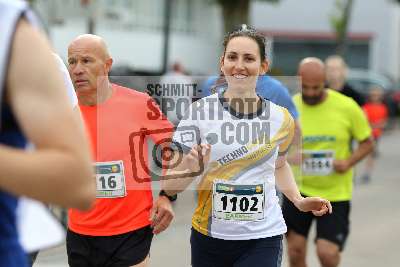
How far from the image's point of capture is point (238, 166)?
4172 millimetres

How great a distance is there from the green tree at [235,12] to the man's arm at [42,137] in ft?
78.2

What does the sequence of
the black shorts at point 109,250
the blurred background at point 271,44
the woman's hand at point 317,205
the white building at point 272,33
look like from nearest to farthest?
the woman's hand at point 317,205
the black shorts at point 109,250
the blurred background at point 271,44
the white building at point 272,33

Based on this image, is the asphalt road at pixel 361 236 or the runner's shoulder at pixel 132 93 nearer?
the runner's shoulder at pixel 132 93

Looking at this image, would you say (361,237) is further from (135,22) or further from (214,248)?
(135,22)

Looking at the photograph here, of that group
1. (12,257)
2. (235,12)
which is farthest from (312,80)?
(235,12)

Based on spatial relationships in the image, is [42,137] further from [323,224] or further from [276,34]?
[276,34]

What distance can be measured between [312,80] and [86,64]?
7.72 feet

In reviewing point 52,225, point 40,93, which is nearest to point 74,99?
point 52,225

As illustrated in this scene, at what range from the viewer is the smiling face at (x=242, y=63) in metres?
4.12

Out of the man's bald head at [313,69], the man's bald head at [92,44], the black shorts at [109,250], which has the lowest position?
the black shorts at [109,250]

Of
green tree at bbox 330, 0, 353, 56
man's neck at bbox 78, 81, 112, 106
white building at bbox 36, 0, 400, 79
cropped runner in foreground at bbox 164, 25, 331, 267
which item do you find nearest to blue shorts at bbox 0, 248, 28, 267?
cropped runner in foreground at bbox 164, 25, 331, 267

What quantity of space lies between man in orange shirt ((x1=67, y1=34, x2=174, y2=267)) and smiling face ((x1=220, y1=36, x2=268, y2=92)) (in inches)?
22.9

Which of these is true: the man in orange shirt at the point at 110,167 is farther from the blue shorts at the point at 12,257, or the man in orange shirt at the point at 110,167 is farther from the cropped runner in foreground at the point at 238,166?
the blue shorts at the point at 12,257

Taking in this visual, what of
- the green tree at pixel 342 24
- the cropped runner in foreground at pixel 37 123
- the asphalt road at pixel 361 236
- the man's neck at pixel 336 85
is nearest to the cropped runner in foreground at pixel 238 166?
the asphalt road at pixel 361 236
